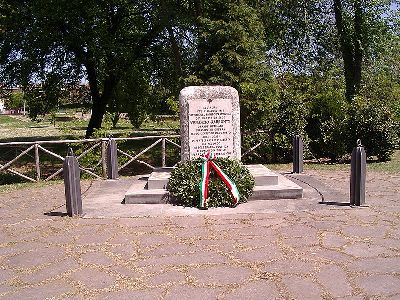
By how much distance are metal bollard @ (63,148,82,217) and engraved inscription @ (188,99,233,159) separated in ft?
7.31

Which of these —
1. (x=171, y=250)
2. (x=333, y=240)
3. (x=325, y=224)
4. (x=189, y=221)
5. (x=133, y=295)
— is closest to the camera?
(x=133, y=295)

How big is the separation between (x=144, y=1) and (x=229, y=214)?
1417 cm

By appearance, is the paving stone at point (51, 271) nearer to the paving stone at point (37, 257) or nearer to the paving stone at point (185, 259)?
the paving stone at point (37, 257)

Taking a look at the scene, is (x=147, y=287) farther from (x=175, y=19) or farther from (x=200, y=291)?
(x=175, y=19)

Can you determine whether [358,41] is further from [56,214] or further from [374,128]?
[56,214]

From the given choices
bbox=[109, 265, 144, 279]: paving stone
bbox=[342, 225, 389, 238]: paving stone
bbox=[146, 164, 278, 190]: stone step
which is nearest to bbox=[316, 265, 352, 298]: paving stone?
bbox=[342, 225, 389, 238]: paving stone

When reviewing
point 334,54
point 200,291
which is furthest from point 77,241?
point 334,54

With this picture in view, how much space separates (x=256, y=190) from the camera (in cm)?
749

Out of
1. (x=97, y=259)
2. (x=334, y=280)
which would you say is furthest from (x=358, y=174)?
(x=97, y=259)

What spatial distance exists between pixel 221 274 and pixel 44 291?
1737 mm

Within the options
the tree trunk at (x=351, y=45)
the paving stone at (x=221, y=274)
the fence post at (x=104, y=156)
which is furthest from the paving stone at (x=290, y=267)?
the tree trunk at (x=351, y=45)

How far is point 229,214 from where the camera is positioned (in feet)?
21.6

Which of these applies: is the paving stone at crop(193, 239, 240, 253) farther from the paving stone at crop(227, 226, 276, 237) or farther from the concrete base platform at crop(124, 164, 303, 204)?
the concrete base platform at crop(124, 164, 303, 204)

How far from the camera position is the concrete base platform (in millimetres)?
7344
